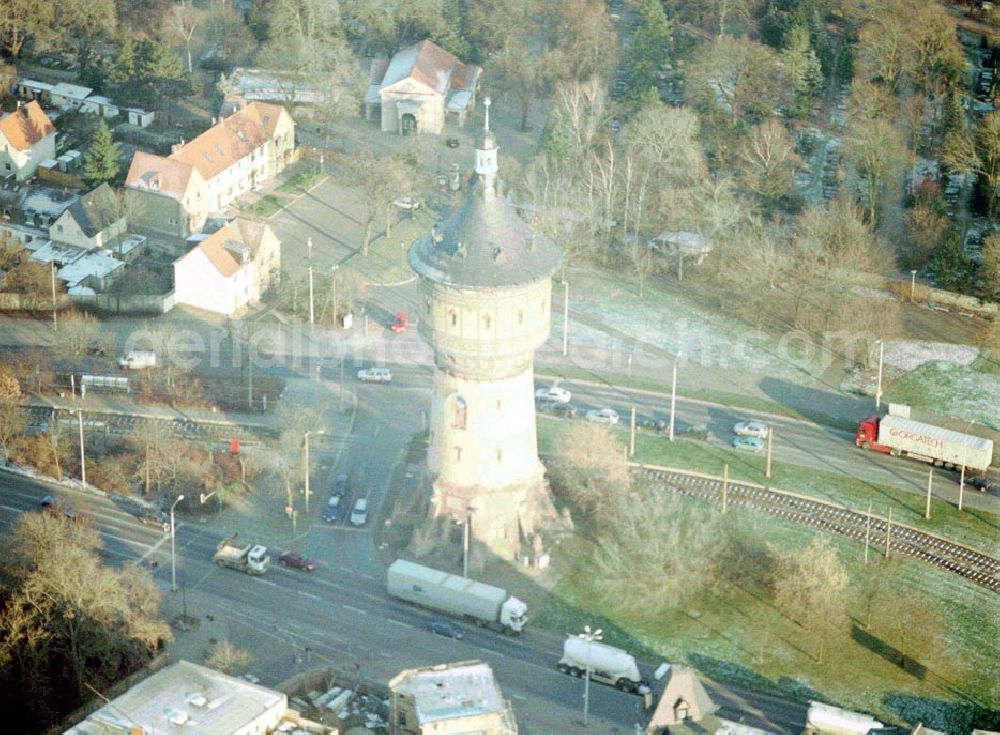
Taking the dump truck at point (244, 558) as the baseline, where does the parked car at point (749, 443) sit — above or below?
above

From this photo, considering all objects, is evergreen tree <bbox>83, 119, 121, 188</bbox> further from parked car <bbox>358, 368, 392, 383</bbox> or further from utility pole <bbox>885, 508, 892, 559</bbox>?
utility pole <bbox>885, 508, 892, 559</bbox>

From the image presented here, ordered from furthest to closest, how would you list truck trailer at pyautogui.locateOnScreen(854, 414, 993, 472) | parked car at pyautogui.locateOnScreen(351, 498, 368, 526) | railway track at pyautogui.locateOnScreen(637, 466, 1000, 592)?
1. truck trailer at pyautogui.locateOnScreen(854, 414, 993, 472)
2. parked car at pyautogui.locateOnScreen(351, 498, 368, 526)
3. railway track at pyautogui.locateOnScreen(637, 466, 1000, 592)

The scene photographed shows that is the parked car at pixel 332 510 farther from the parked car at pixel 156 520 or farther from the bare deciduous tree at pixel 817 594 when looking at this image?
the bare deciduous tree at pixel 817 594

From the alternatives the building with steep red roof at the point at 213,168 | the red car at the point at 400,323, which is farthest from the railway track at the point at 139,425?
the building with steep red roof at the point at 213,168

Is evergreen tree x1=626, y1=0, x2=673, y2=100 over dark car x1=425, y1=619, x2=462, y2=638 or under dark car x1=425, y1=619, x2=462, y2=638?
over

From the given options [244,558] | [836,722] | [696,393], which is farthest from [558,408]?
[836,722]

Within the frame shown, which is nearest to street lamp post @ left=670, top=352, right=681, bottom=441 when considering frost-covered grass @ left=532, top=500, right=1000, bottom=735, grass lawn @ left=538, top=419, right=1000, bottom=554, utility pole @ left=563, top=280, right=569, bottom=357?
grass lawn @ left=538, top=419, right=1000, bottom=554

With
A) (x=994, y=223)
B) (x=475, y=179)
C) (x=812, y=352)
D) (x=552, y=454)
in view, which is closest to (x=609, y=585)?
(x=552, y=454)

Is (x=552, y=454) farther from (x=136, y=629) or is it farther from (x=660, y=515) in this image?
(x=136, y=629)
